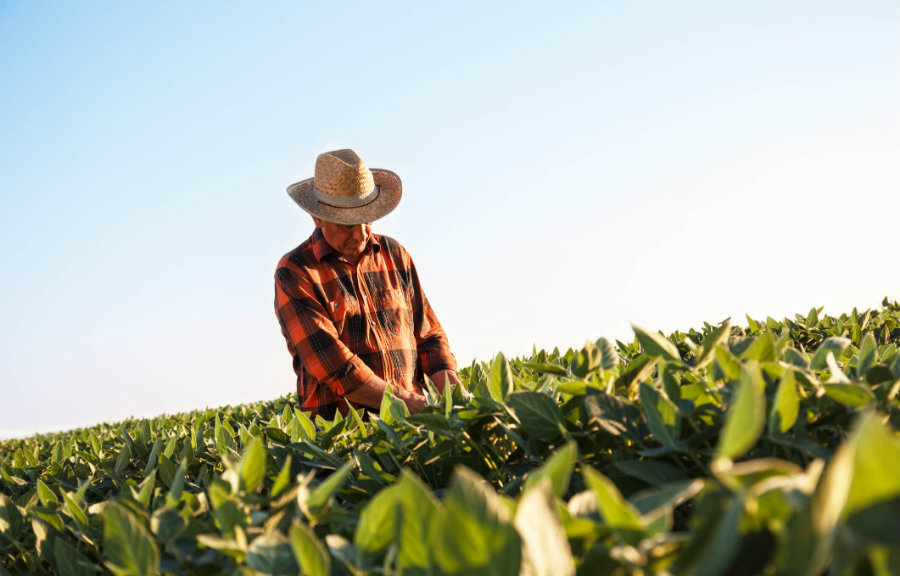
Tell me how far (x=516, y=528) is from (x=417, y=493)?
0.15 metres

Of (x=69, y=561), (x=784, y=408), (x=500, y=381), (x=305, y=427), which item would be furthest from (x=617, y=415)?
(x=69, y=561)

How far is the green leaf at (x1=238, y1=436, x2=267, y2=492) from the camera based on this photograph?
1.48 meters

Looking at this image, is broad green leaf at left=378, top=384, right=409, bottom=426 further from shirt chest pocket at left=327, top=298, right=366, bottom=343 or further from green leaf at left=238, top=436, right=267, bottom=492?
shirt chest pocket at left=327, top=298, right=366, bottom=343

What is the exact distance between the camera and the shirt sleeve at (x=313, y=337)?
4.62 meters

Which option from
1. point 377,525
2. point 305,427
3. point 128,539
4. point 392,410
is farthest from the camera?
point 305,427

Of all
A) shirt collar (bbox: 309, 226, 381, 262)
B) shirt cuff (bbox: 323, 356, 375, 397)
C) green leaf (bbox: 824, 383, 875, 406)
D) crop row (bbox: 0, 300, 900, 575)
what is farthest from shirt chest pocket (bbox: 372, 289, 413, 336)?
green leaf (bbox: 824, 383, 875, 406)

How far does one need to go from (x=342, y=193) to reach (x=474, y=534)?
15.2 feet

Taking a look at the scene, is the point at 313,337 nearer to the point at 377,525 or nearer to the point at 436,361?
the point at 436,361

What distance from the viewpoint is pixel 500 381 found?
77.2 inches

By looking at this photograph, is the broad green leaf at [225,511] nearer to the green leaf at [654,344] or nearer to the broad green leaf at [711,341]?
the green leaf at [654,344]

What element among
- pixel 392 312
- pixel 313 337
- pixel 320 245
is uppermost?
pixel 320 245

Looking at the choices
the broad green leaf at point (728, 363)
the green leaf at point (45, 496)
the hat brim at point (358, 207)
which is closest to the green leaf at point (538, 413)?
the broad green leaf at point (728, 363)

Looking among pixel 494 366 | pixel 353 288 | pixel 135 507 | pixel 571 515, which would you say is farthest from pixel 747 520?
pixel 353 288

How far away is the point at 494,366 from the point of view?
6.51ft
